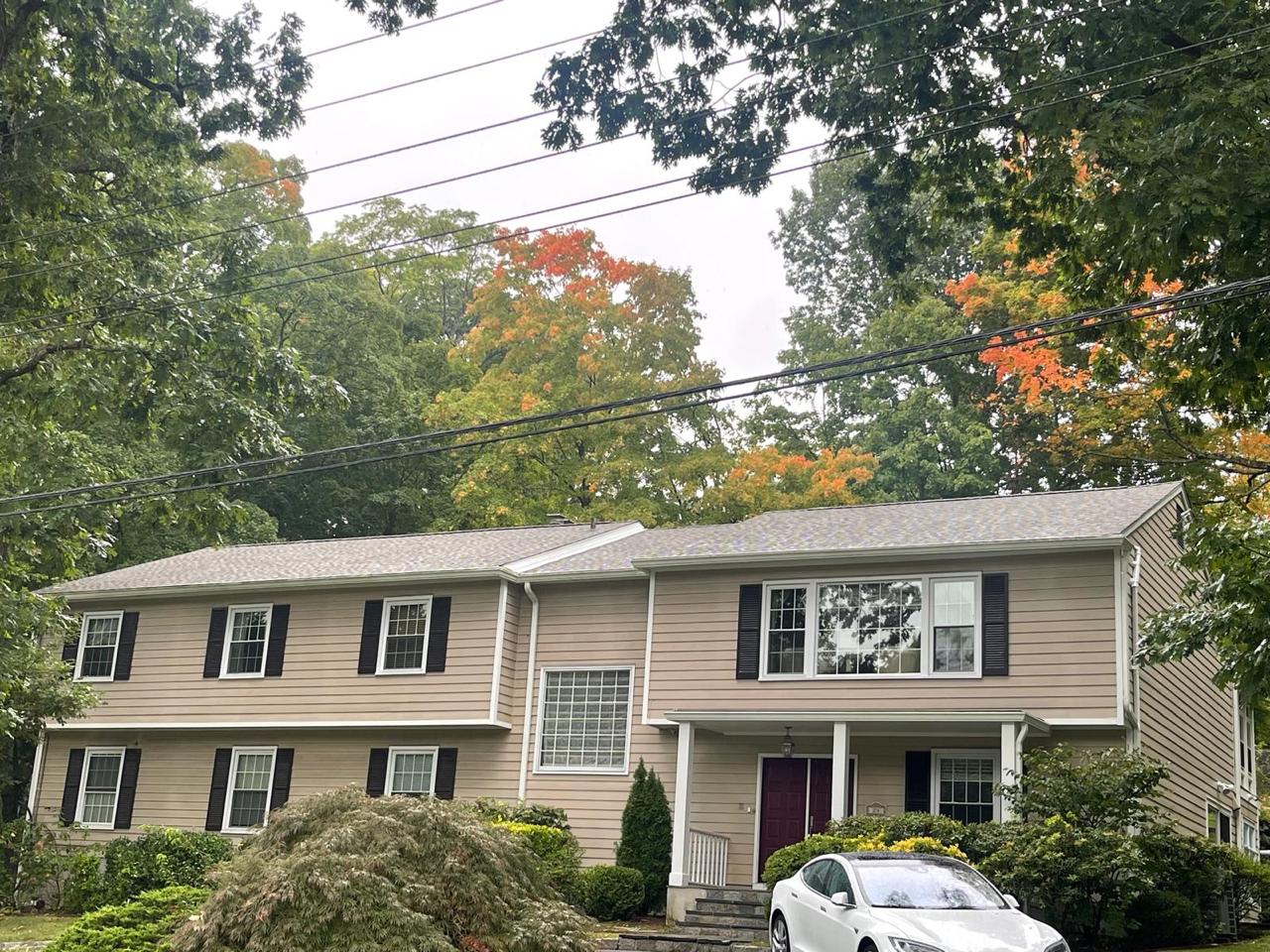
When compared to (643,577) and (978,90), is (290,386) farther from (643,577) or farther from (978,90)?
(978,90)

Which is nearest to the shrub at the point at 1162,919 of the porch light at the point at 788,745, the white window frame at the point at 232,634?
the porch light at the point at 788,745

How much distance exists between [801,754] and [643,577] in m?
4.04

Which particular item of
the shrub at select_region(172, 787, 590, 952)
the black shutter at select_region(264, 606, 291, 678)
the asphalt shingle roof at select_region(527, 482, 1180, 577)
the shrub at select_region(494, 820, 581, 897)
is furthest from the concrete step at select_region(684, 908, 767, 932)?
the black shutter at select_region(264, 606, 291, 678)

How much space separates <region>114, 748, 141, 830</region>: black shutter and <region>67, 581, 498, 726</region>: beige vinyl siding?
79 centimetres

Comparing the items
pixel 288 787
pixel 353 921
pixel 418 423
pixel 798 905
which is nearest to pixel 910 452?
pixel 418 423

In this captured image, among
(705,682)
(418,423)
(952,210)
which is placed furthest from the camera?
(418,423)

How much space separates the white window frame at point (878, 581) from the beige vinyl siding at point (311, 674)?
16.6 ft

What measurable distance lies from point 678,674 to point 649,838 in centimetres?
271

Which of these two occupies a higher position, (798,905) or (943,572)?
(943,572)

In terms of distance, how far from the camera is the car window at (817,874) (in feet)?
45.6

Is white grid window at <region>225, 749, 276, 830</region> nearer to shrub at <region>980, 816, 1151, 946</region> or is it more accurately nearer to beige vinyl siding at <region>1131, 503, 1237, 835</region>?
shrub at <region>980, 816, 1151, 946</region>

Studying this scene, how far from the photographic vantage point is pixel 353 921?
10.2 meters

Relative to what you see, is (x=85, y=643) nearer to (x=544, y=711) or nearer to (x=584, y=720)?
(x=544, y=711)

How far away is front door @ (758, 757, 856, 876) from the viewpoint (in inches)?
871
